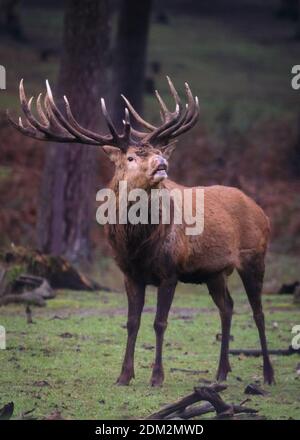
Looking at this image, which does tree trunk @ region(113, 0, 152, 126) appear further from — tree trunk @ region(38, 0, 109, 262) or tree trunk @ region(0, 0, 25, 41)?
tree trunk @ region(0, 0, 25, 41)

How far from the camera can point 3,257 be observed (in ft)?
56.3

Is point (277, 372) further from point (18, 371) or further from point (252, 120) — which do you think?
point (252, 120)

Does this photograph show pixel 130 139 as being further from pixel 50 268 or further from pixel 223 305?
pixel 50 268

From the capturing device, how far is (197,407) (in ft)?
33.6

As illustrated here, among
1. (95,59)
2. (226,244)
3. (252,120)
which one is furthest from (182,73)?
(226,244)

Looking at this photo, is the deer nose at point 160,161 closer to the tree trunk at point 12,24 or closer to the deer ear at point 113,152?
the deer ear at point 113,152

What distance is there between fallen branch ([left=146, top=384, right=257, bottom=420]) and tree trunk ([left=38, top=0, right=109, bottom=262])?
375 inches

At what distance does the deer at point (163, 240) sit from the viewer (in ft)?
38.8

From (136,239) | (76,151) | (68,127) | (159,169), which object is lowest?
(136,239)

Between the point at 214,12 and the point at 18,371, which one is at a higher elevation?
the point at 214,12

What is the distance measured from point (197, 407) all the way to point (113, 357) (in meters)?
3.20

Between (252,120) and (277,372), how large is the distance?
60.5ft

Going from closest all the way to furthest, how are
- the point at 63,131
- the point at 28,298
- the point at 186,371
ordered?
the point at 63,131
the point at 186,371
the point at 28,298

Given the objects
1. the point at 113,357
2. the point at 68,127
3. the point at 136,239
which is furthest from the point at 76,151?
the point at 136,239
